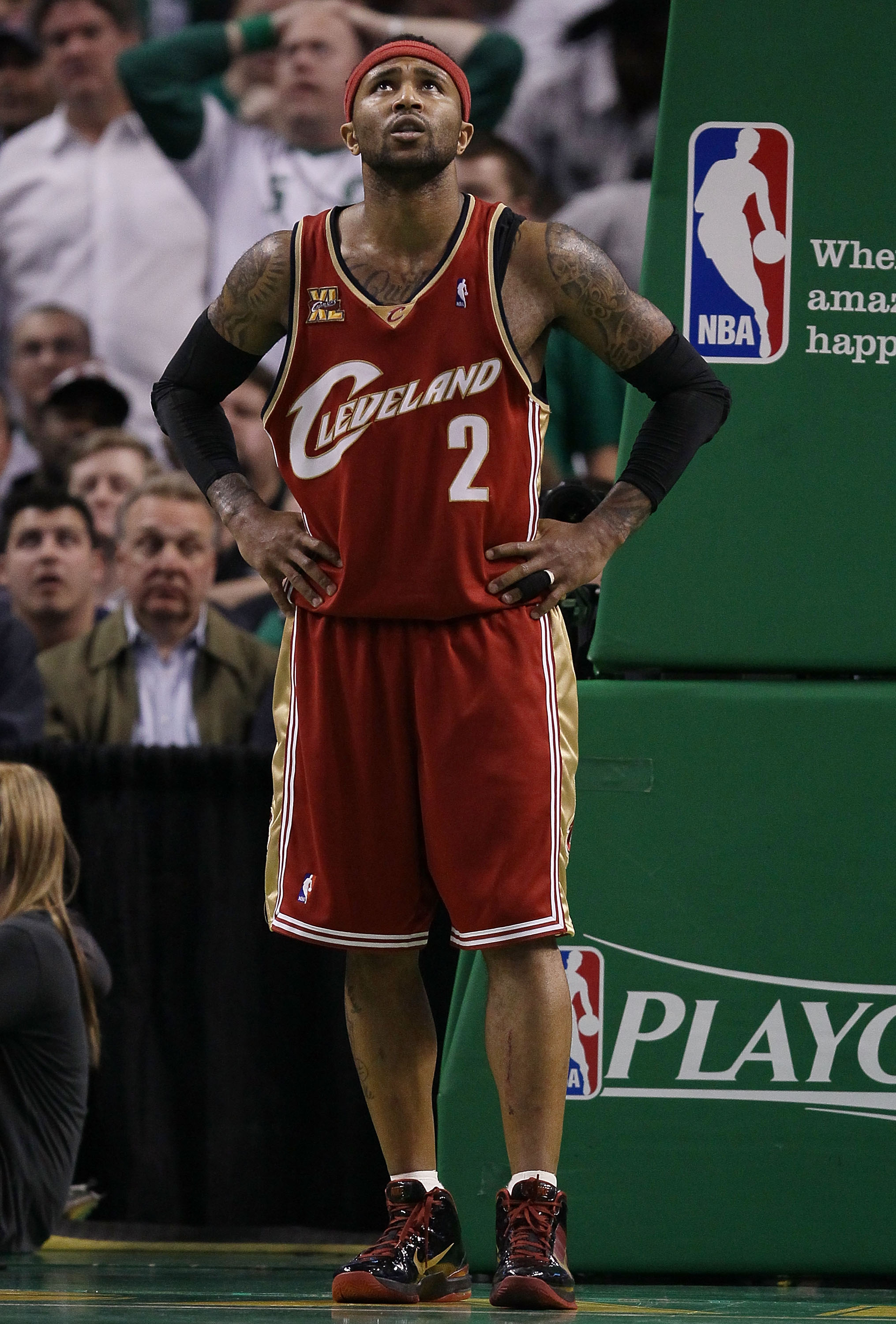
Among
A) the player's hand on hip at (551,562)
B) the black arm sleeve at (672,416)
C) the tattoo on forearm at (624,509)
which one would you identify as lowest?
the player's hand on hip at (551,562)

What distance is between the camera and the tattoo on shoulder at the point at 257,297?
8.86 ft

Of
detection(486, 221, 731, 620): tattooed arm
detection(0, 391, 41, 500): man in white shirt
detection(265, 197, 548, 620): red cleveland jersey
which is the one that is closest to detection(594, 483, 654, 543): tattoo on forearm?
detection(486, 221, 731, 620): tattooed arm

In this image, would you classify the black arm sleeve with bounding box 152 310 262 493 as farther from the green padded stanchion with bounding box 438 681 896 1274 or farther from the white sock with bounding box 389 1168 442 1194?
the white sock with bounding box 389 1168 442 1194

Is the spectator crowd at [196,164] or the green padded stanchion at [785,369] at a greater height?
the spectator crowd at [196,164]

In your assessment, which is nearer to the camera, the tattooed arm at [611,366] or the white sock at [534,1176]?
the white sock at [534,1176]

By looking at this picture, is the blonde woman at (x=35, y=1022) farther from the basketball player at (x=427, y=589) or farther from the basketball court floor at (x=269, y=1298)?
the basketball player at (x=427, y=589)

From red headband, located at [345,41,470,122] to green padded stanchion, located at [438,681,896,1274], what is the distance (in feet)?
3.48

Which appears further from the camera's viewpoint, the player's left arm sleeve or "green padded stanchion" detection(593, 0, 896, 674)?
the player's left arm sleeve

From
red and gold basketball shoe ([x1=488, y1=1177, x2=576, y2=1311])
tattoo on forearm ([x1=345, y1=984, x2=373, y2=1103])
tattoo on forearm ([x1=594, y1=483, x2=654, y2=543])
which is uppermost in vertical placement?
tattoo on forearm ([x1=594, y1=483, x2=654, y2=543])

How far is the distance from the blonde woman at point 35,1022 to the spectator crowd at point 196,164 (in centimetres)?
289

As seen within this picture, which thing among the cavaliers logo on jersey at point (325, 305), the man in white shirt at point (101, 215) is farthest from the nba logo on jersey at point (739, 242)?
the man in white shirt at point (101, 215)

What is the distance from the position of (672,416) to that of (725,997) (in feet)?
3.36

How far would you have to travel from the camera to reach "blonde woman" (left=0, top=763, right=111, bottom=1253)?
3725mm

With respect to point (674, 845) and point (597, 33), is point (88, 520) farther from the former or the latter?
point (674, 845)
